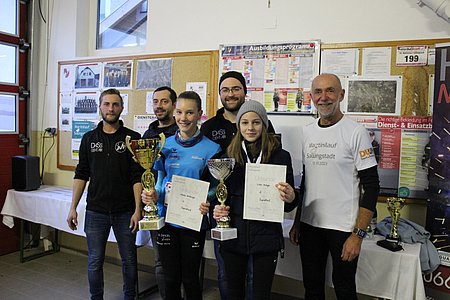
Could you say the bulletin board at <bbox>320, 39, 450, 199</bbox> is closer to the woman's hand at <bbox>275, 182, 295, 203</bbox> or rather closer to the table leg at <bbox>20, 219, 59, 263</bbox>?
the woman's hand at <bbox>275, 182, 295, 203</bbox>

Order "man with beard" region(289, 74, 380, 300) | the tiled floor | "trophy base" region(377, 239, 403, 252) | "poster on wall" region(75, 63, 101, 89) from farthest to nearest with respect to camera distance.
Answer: "poster on wall" region(75, 63, 101, 89), the tiled floor, "trophy base" region(377, 239, 403, 252), "man with beard" region(289, 74, 380, 300)

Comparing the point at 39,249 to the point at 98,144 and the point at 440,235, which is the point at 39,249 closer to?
the point at 98,144

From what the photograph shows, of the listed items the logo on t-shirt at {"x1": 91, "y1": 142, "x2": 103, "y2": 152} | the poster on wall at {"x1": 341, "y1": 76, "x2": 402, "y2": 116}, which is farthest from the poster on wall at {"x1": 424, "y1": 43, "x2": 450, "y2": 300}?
the logo on t-shirt at {"x1": 91, "y1": 142, "x2": 103, "y2": 152}

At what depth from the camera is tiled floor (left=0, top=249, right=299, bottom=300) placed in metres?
3.02

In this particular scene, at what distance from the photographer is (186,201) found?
1928 millimetres

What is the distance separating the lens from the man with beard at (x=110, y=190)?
235cm

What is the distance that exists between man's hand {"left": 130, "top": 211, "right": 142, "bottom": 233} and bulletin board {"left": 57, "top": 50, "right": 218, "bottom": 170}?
49.1 inches

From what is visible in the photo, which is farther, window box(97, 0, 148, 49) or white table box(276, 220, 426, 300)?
window box(97, 0, 148, 49)

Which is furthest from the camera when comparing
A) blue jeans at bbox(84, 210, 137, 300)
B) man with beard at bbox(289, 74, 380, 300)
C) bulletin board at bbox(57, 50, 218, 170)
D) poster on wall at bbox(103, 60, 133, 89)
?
poster on wall at bbox(103, 60, 133, 89)

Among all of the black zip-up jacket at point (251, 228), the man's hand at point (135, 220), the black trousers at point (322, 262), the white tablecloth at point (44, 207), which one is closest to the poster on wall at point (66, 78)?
the white tablecloth at point (44, 207)

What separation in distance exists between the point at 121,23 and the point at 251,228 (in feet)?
10.2

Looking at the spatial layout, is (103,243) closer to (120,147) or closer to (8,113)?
(120,147)

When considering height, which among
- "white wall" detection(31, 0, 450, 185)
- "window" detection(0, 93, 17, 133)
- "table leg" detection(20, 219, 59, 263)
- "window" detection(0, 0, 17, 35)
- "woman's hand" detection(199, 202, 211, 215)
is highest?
"window" detection(0, 0, 17, 35)

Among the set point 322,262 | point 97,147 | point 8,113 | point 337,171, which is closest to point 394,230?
point 322,262
